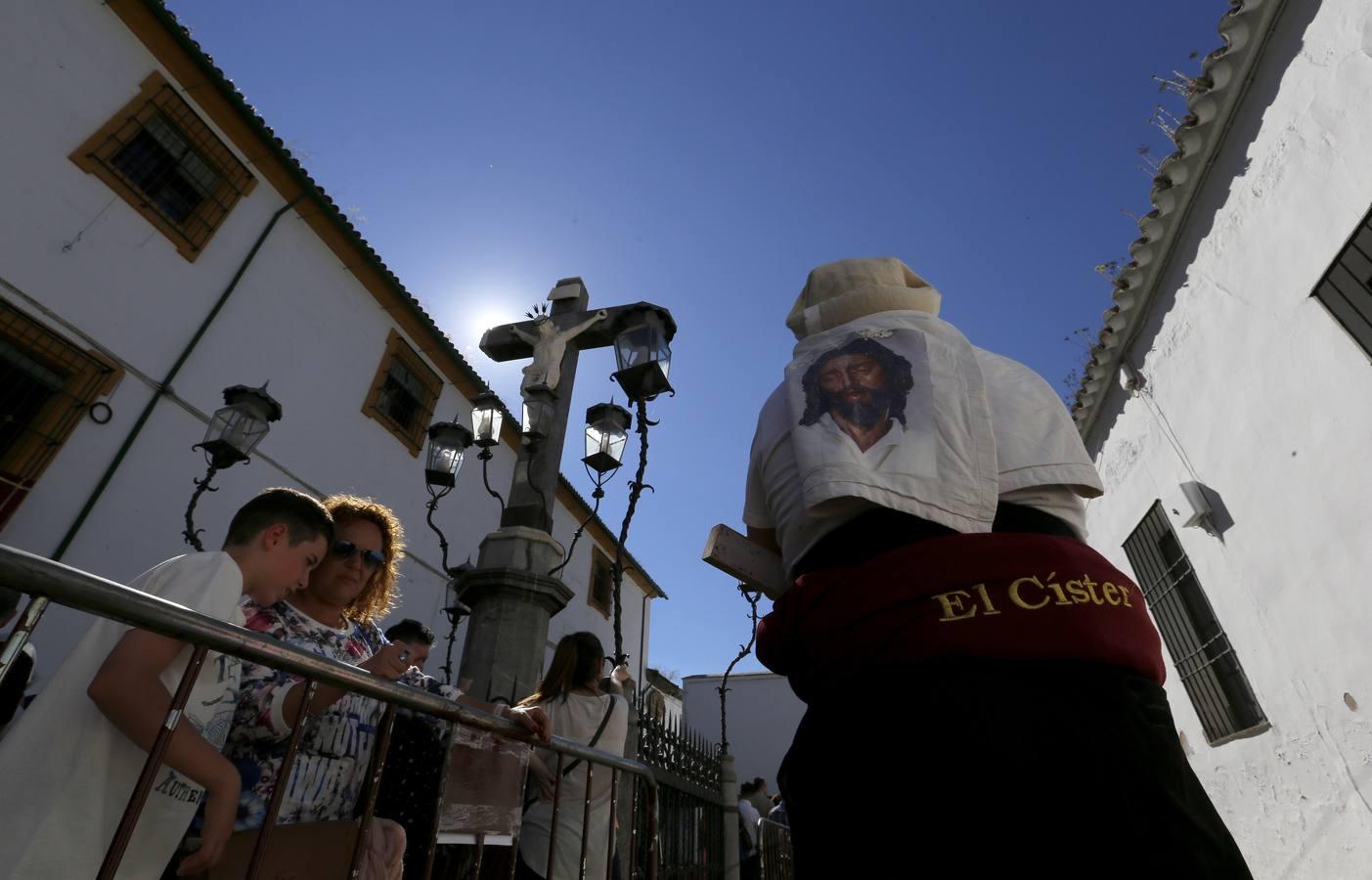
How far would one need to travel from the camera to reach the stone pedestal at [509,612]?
305cm

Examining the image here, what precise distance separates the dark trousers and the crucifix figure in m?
3.33

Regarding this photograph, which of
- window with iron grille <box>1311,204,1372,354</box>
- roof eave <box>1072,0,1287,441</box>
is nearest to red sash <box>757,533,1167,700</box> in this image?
window with iron grille <box>1311,204,1372,354</box>

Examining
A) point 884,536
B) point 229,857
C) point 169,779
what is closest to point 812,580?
point 884,536

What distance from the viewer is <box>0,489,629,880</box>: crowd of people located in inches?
49.6

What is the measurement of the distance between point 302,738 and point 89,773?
621mm

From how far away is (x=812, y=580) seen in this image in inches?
44.9

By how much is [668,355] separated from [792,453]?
2.83m

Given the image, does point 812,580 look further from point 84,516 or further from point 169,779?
point 84,516

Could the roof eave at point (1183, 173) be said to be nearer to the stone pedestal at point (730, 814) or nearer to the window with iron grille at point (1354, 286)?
the window with iron grille at point (1354, 286)

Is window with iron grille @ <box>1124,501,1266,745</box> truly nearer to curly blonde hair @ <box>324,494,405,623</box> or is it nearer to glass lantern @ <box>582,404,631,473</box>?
glass lantern @ <box>582,404,631,473</box>

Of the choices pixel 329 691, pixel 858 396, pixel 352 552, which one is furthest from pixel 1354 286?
pixel 329 691

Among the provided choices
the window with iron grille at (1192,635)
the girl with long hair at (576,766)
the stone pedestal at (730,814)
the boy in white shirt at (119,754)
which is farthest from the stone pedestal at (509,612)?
the window with iron grille at (1192,635)

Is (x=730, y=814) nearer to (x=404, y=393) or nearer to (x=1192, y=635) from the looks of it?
(x=1192, y=635)

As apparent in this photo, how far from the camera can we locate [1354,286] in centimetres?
410
